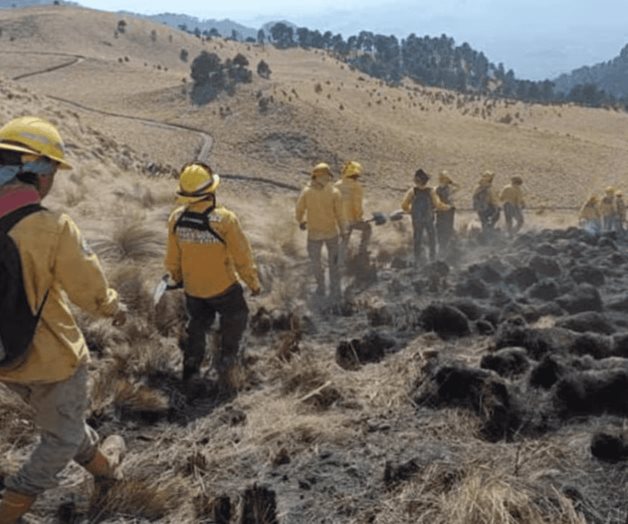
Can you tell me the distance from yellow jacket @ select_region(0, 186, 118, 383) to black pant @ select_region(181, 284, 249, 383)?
2.47 metres

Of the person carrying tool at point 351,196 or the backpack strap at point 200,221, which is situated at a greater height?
the backpack strap at point 200,221

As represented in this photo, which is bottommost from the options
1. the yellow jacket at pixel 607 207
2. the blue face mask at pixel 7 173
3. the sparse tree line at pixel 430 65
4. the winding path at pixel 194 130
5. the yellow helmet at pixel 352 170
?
the winding path at pixel 194 130

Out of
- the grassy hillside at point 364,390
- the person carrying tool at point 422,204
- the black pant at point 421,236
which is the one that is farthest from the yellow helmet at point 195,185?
the black pant at point 421,236

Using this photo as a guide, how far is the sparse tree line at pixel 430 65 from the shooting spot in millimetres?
95688

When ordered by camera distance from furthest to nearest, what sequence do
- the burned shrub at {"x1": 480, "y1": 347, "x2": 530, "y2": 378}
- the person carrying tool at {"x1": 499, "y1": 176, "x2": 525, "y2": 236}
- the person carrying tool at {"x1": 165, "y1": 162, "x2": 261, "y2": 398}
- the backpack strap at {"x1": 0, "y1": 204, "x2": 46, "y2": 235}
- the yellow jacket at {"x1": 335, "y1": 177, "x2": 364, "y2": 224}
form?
the person carrying tool at {"x1": 499, "y1": 176, "x2": 525, "y2": 236}
the yellow jacket at {"x1": 335, "y1": 177, "x2": 364, "y2": 224}
the burned shrub at {"x1": 480, "y1": 347, "x2": 530, "y2": 378}
the person carrying tool at {"x1": 165, "y1": 162, "x2": 261, "y2": 398}
the backpack strap at {"x1": 0, "y1": 204, "x2": 46, "y2": 235}

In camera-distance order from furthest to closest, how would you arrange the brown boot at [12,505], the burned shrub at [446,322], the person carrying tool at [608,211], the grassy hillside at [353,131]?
the grassy hillside at [353,131] → the person carrying tool at [608,211] → the burned shrub at [446,322] → the brown boot at [12,505]

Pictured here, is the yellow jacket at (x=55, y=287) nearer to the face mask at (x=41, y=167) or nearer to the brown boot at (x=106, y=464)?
the face mask at (x=41, y=167)

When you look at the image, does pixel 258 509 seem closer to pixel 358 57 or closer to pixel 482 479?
pixel 482 479

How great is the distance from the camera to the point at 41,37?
6881cm

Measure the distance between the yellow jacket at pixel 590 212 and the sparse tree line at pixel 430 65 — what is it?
67.3 m

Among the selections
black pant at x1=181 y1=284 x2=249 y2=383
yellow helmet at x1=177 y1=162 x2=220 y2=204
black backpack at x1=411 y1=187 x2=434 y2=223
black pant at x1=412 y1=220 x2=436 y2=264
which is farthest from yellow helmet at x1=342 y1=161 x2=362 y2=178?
yellow helmet at x1=177 y1=162 x2=220 y2=204

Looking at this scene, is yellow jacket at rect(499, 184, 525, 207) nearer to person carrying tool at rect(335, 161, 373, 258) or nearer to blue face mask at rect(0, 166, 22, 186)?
person carrying tool at rect(335, 161, 373, 258)

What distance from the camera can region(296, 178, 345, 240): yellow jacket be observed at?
9.23 meters

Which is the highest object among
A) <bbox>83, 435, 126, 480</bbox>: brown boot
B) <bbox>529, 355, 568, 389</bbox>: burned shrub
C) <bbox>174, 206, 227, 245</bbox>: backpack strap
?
<bbox>174, 206, 227, 245</bbox>: backpack strap
